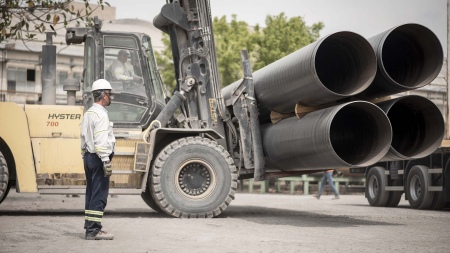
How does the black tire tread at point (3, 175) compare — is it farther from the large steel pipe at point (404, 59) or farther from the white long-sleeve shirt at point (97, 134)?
the large steel pipe at point (404, 59)

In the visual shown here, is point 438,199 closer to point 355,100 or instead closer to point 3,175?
point 355,100

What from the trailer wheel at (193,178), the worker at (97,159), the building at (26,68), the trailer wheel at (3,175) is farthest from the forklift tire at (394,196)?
the building at (26,68)

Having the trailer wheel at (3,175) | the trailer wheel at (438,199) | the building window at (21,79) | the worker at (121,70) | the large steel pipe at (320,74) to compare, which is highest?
the building window at (21,79)

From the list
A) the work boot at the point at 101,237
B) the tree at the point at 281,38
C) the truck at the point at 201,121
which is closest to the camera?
the work boot at the point at 101,237

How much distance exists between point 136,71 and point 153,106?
720 mm

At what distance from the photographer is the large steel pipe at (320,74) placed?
38.2 ft

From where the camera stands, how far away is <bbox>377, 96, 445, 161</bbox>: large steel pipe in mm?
12148

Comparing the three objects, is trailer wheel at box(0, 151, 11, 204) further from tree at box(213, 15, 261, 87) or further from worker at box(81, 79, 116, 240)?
tree at box(213, 15, 261, 87)

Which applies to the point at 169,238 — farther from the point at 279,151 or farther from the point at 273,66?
the point at 273,66

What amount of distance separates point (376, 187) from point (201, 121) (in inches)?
303

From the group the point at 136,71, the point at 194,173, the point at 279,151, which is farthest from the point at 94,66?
the point at 279,151

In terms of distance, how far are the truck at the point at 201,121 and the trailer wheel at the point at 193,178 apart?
2cm

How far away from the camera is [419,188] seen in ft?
60.3

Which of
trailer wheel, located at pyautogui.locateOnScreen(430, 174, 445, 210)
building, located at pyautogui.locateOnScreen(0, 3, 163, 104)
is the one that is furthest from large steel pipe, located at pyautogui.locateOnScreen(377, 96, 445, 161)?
building, located at pyautogui.locateOnScreen(0, 3, 163, 104)
